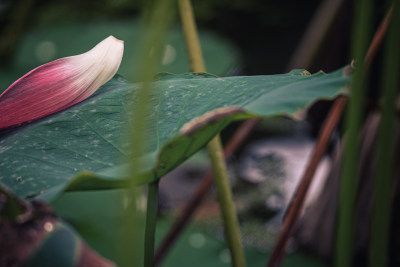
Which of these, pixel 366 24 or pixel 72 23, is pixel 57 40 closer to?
pixel 72 23

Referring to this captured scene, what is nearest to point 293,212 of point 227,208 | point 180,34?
point 227,208

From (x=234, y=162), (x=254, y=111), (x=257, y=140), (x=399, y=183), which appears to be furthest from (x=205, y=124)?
(x=257, y=140)

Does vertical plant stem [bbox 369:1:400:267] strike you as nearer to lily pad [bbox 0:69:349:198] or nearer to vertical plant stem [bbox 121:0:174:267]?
lily pad [bbox 0:69:349:198]

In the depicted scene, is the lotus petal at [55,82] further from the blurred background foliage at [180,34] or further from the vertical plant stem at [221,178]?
the blurred background foliage at [180,34]

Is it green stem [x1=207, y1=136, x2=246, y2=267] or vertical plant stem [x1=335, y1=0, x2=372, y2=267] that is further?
green stem [x1=207, y1=136, x2=246, y2=267]

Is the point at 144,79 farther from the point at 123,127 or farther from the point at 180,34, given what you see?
the point at 180,34

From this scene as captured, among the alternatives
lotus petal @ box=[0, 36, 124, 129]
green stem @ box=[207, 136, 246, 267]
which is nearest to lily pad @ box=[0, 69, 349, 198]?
lotus petal @ box=[0, 36, 124, 129]

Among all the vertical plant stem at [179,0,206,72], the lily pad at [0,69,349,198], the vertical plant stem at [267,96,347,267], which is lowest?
the vertical plant stem at [267,96,347,267]

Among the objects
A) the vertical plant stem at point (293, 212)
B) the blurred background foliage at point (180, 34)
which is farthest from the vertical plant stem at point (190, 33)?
the blurred background foliage at point (180, 34)
